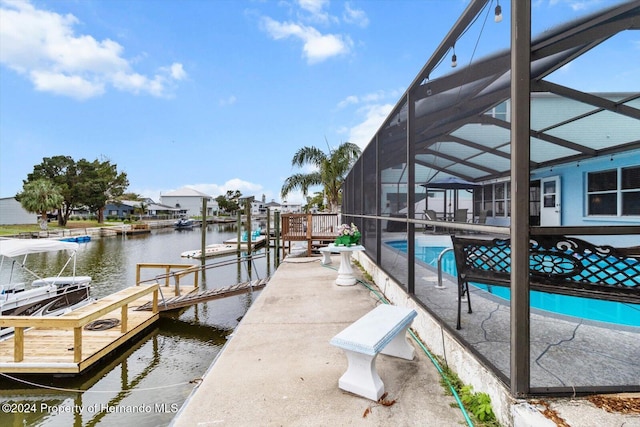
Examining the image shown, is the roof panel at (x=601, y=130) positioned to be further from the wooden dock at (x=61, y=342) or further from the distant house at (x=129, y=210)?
the distant house at (x=129, y=210)

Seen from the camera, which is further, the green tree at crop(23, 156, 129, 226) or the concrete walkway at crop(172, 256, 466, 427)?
the green tree at crop(23, 156, 129, 226)

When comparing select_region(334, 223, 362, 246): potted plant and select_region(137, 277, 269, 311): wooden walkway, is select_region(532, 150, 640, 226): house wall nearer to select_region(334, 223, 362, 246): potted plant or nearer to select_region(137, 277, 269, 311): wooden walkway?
select_region(334, 223, 362, 246): potted plant

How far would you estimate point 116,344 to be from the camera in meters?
5.48

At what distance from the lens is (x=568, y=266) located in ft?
6.77

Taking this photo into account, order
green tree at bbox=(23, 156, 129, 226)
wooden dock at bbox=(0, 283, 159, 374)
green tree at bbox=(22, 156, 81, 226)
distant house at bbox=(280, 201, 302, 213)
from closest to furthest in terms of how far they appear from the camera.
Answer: wooden dock at bbox=(0, 283, 159, 374), green tree at bbox=(22, 156, 81, 226), green tree at bbox=(23, 156, 129, 226), distant house at bbox=(280, 201, 302, 213)

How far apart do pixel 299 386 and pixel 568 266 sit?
2.09 m

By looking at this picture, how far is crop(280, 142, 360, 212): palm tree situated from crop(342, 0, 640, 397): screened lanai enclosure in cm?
1199

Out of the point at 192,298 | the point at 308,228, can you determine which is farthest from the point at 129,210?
the point at 192,298

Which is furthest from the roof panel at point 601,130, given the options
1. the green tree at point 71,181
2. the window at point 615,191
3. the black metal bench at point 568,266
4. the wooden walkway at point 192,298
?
the green tree at point 71,181

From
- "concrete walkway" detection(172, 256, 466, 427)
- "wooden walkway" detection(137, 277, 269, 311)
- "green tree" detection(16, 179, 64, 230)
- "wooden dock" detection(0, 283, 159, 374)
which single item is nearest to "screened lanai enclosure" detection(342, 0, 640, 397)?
"concrete walkway" detection(172, 256, 466, 427)

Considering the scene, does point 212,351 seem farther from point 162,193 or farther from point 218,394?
point 162,193

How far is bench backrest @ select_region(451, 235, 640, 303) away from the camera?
6.13 ft

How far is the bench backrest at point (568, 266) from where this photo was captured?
1869 millimetres

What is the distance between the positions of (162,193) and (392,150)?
93.3m
